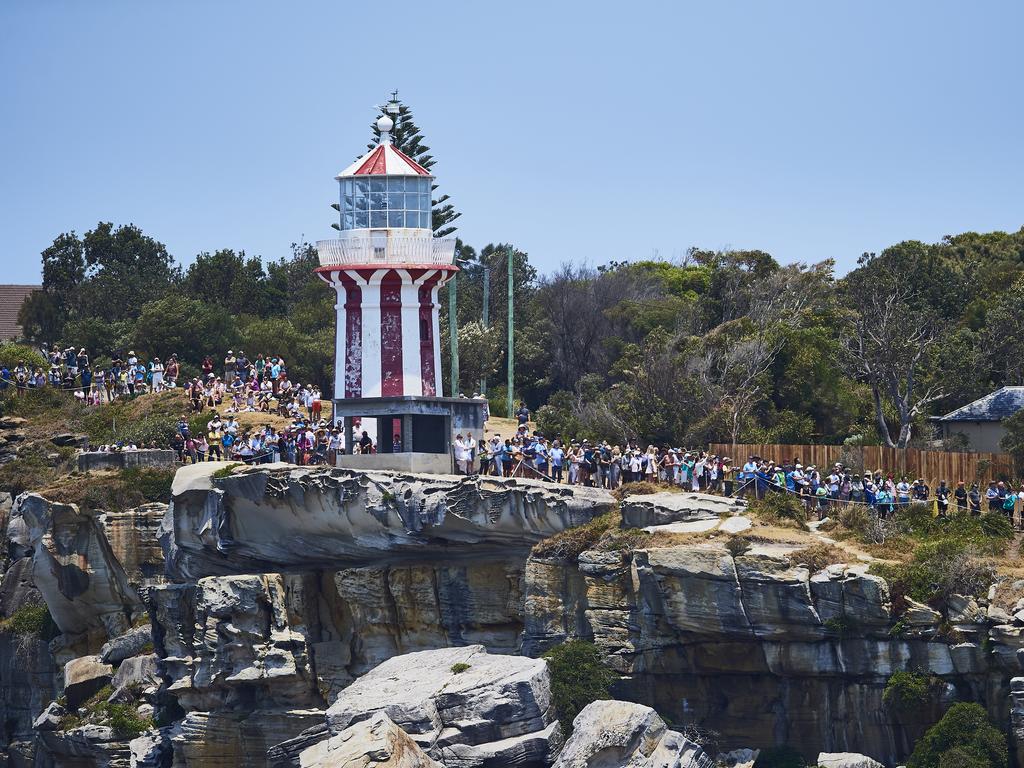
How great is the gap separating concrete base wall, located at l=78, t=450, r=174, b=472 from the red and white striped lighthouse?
7.03m

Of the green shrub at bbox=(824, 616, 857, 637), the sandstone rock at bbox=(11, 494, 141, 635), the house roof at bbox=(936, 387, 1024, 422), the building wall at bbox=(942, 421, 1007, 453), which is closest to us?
the green shrub at bbox=(824, 616, 857, 637)

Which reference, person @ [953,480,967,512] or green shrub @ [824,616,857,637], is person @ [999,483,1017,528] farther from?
green shrub @ [824,616,857,637]

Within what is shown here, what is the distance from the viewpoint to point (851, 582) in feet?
145

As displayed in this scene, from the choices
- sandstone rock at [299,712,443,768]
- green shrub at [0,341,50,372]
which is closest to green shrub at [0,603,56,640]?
green shrub at [0,341,50,372]

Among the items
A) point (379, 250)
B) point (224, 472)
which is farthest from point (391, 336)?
point (224, 472)

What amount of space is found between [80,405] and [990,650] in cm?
3890

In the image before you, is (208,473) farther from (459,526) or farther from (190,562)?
(459,526)

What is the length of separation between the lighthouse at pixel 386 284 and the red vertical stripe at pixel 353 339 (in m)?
0.03

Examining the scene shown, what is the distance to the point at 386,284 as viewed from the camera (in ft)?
190

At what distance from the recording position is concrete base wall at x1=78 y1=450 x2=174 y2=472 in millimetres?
62094

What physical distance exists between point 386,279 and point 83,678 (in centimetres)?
1549

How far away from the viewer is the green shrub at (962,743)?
41.7 meters

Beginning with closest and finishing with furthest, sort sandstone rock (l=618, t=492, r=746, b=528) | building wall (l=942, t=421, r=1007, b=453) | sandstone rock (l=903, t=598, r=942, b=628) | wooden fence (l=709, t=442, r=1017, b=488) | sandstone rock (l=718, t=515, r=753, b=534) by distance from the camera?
sandstone rock (l=903, t=598, r=942, b=628)
sandstone rock (l=718, t=515, r=753, b=534)
sandstone rock (l=618, t=492, r=746, b=528)
wooden fence (l=709, t=442, r=1017, b=488)
building wall (l=942, t=421, r=1007, b=453)

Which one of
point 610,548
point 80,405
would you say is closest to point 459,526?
point 610,548
